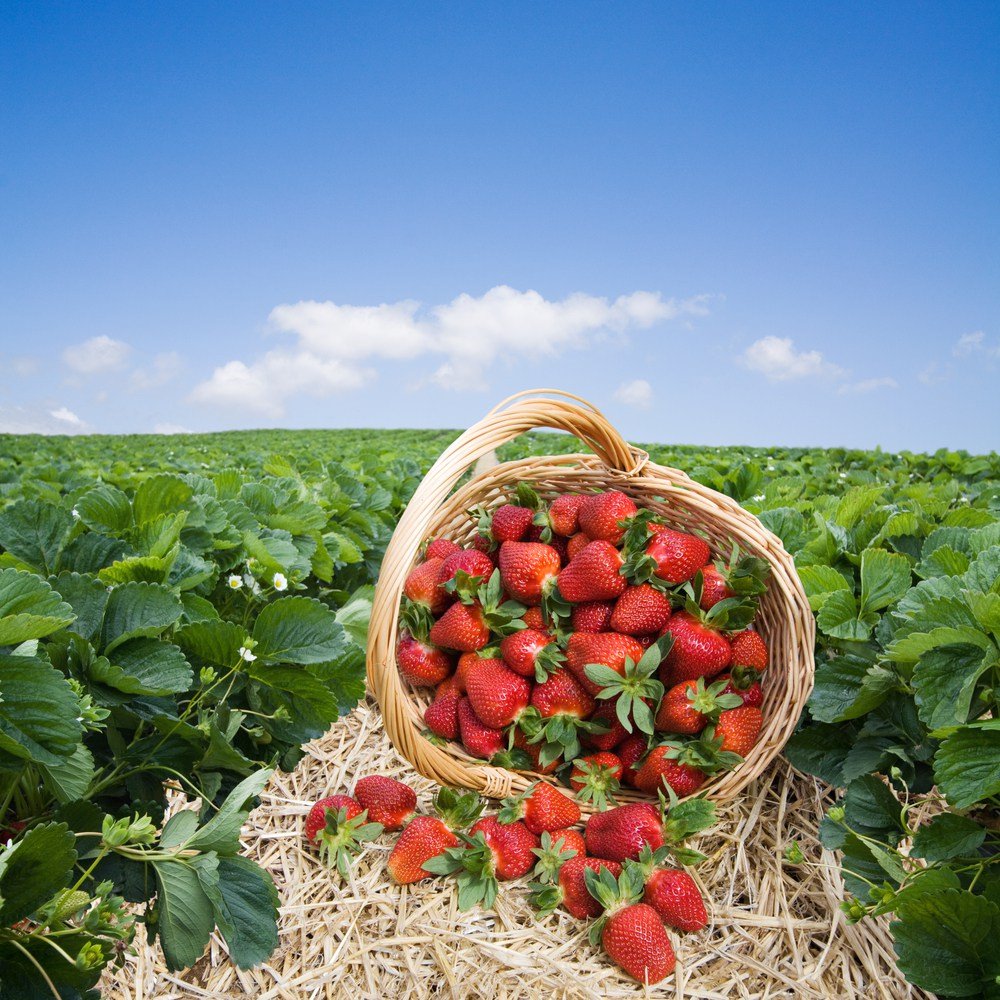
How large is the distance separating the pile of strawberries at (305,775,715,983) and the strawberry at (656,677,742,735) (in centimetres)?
22

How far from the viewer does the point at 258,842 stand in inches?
93.0

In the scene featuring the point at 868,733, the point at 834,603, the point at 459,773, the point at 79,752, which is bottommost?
the point at 459,773

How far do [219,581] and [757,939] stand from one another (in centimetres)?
173

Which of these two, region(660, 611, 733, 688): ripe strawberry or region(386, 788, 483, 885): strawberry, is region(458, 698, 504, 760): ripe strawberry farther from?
region(660, 611, 733, 688): ripe strawberry

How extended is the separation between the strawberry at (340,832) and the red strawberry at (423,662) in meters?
0.50

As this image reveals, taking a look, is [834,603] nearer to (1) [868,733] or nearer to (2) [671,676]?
(1) [868,733]

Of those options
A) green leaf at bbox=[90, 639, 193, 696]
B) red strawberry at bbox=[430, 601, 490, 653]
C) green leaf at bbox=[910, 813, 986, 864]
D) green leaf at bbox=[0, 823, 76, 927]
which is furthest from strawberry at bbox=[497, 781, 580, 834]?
green leaf at bbox=[0, 823, 76, 927]

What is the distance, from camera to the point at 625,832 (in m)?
2.11

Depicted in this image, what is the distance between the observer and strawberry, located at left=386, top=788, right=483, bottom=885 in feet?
7.08

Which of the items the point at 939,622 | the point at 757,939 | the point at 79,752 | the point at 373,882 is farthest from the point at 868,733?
the point at 79,752

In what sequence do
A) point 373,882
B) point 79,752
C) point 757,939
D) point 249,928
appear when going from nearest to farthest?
point 79,752, point 249,928, point 757,939, point 373,882

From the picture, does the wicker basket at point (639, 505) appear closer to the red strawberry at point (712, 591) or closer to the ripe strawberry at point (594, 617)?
the red strawberry at point (712, 591)

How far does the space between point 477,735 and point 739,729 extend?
2.58ft

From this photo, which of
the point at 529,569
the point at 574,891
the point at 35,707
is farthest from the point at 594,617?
the point at 35,707
